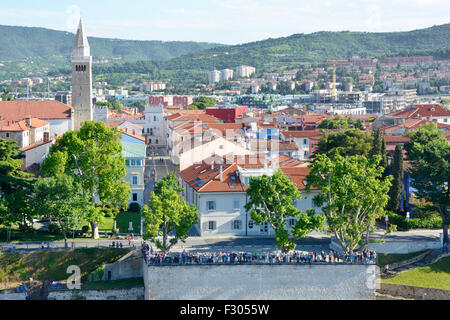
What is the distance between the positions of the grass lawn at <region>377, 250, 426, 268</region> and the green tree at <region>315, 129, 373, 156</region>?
675 inches

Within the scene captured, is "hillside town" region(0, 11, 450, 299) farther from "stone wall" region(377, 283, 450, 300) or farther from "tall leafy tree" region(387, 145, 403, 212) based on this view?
"stone wall" region(377, 283, 450, 300)

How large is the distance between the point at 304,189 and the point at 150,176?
28165 mm

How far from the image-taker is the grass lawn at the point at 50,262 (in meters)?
47.2

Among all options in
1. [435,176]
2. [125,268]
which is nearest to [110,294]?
[125,268]

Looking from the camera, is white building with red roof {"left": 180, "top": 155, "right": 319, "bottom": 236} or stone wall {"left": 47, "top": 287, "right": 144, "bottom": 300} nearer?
stone wall {"left": 47, "top": 287, "right": 144, "bottom": 300}

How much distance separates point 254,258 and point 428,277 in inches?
480

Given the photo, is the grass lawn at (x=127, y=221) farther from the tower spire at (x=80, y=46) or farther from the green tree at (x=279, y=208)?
the tower spire at (x=80, y=46)

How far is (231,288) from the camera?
43.2 m

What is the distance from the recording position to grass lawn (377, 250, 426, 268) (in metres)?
48.7

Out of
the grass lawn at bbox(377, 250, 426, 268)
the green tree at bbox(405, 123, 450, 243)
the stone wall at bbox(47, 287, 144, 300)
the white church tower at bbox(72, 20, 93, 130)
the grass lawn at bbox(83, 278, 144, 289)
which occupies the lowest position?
the stone wall at bbox(47, 287, 144, 300)

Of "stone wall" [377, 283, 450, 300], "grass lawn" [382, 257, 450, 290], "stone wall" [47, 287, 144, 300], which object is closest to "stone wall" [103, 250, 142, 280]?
"stone wall" [47, 287, 144, 300]

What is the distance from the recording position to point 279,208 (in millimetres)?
45719
